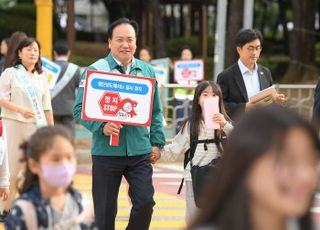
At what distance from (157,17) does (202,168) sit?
23.3 m

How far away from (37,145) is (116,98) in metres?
2.96

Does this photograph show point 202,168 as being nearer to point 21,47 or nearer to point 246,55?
point 246,55

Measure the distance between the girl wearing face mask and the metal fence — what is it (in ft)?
40.0

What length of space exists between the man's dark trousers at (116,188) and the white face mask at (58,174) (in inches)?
115

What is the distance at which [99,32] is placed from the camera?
48656 mm

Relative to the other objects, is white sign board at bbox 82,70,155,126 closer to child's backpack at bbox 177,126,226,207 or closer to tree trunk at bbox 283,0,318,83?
child's backpack at bbox 177,126,226,207

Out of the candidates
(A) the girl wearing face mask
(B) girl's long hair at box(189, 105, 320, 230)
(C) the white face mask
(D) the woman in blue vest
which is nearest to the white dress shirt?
(D) the woman in blue vest

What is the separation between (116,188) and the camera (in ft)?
24.1

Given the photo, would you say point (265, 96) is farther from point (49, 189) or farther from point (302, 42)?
point (302, 42)

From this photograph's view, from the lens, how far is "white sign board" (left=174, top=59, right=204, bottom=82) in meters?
19.4

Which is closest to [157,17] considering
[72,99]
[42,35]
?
[42,35]

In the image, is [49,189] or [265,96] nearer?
[49,189]

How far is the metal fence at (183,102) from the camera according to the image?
56.0 feet

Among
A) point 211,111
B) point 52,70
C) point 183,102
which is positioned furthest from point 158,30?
point 211,111
